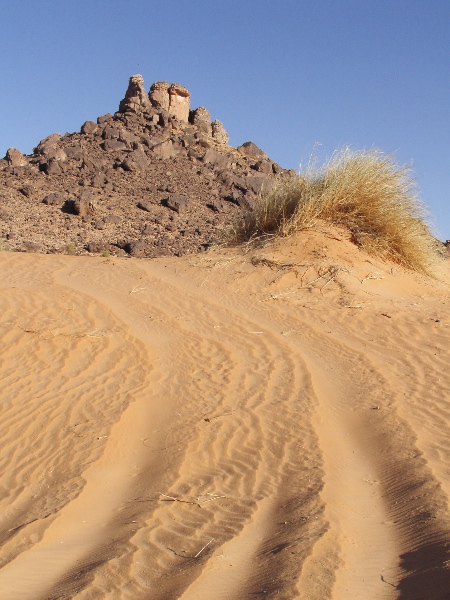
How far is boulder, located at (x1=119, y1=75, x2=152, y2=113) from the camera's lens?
108 feet

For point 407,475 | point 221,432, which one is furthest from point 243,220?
point 407,475

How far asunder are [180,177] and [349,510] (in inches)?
1082

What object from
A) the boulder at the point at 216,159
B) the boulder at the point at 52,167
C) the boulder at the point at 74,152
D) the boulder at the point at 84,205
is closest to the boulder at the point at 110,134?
the boulder at the point at 74,152

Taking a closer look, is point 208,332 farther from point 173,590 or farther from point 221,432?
point 173,590

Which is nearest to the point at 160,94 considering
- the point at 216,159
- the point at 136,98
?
the point at 136,98

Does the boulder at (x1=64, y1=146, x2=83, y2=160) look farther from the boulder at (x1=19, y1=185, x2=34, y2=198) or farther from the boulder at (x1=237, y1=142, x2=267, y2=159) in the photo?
the boulder at (x1=237, y1=142, x2=267, y2=159)

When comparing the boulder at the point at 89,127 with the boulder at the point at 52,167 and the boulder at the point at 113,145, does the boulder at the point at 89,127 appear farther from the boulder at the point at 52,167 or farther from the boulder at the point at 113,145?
the boulder at the point at 52,167

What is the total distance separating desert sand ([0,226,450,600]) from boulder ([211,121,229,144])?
2772 cm

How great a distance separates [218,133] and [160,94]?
158 inches

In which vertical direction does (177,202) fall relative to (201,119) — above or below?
below

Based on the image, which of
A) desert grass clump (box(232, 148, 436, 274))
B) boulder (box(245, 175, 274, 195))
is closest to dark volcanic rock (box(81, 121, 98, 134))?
boulder (box(245, 175, 274, 195))

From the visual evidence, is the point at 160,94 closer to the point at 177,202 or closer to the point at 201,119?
the point at 201,119

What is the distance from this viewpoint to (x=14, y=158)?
30.5m

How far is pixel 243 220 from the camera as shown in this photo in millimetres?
11312
